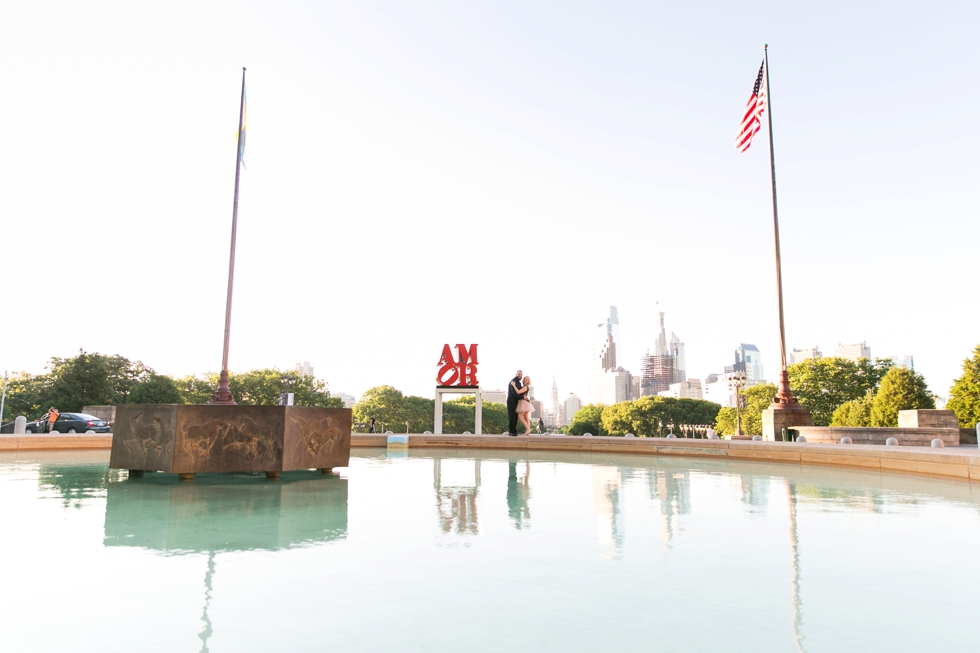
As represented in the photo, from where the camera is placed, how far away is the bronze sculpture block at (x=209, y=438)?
32.6 ft

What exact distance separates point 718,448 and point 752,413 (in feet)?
255

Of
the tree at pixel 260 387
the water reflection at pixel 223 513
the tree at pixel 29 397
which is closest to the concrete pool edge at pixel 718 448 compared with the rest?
the water reflection at pixel 223 513

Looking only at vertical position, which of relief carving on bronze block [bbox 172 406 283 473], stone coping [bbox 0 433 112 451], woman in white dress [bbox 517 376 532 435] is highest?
woman in white dress [bbox 517 376 532 435]

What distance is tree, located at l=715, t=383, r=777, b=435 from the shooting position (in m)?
86.7

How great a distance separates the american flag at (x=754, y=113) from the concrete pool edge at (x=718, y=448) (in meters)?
11.4

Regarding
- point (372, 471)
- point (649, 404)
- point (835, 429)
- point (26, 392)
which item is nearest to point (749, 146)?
point (835, 429)

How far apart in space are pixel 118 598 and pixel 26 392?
230 ft

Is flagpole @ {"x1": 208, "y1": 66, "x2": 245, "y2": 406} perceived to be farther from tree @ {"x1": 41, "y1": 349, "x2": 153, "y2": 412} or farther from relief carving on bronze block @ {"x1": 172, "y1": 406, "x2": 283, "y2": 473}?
tree @ {"x1": 41, "y1": 349, "x2": 153, "y2": 412}

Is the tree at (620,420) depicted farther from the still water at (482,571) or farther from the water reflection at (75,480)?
the still water at (482,571)

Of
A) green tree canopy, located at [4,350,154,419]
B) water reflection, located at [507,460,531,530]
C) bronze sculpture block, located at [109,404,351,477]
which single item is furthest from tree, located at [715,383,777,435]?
bronze sculpture block, located at [109,404,351,477]

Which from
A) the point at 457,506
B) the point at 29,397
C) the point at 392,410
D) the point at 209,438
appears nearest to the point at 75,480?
the point at 209,438

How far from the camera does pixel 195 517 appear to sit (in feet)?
22.4

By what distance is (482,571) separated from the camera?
184 inches

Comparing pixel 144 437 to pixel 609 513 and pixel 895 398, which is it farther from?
pixel 895 398
